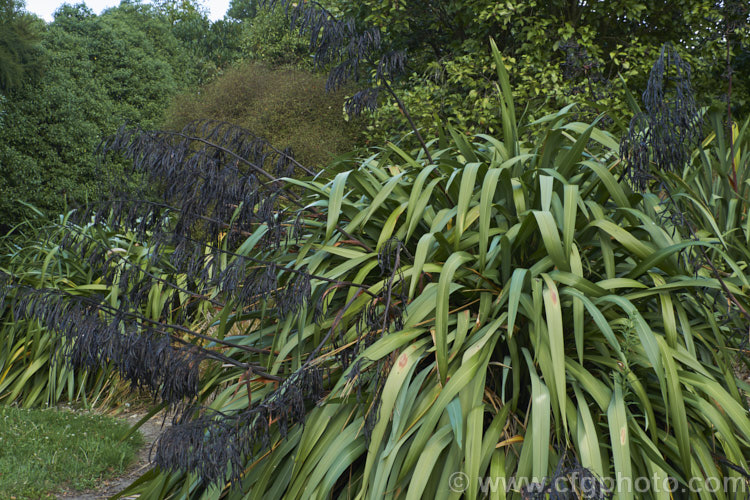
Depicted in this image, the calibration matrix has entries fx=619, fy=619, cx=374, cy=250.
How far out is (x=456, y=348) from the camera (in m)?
2.12

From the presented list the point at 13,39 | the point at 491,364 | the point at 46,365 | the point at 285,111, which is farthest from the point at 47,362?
the point at 13,39

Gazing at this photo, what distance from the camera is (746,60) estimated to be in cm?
766

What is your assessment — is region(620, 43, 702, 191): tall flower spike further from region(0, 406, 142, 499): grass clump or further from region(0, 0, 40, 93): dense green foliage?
region(0, 0, 40, 93): dense green foliage

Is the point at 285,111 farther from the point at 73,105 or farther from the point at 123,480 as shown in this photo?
the point at 123,480

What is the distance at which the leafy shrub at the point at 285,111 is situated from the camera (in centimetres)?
898

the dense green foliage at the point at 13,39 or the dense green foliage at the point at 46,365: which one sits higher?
the dense green foliage at the point at 13,39

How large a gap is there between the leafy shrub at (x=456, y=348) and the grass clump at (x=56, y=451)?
0.86 meters

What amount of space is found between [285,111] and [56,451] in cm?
667

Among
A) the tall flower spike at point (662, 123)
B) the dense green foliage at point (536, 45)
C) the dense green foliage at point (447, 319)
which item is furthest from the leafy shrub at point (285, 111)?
the tall flower spike at point (662, 123)

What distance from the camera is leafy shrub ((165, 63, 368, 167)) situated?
8.98 metres

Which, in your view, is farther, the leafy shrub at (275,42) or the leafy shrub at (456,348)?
the leafy shrub at (275,42)

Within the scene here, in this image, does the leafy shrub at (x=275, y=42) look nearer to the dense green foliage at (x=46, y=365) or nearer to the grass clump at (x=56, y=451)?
the dense green foliage at (x=46, y=365)

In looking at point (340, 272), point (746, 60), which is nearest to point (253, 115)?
point (746, 60)

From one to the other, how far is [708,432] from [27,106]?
12331mm
